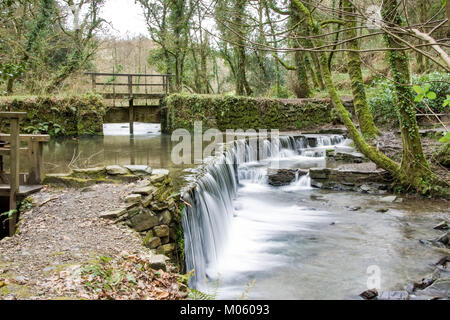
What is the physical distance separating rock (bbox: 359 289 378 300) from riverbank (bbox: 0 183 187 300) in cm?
249

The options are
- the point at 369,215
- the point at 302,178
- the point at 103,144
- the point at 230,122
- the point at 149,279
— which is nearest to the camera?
the point at 149,279

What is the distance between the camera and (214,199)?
786cm

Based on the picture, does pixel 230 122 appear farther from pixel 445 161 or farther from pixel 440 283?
pixel 440 283

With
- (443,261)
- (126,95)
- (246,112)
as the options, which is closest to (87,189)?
(443,261)

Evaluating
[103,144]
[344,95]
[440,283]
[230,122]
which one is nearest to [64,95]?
[103,144]

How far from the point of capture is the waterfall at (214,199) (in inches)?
236

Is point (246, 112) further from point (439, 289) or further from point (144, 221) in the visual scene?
point (439, 289)

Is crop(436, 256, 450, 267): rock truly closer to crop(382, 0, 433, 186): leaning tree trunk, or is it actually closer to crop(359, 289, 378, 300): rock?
crop(359, 289, 378, 300): rock

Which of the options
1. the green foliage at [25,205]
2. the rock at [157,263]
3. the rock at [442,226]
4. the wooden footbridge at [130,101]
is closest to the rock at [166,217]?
the rock at [157,263]

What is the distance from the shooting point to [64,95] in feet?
55.0

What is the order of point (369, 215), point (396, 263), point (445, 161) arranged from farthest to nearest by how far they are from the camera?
point (445, 161) < point (369, 215) < point (396, 263)

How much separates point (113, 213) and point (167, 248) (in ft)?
3.16

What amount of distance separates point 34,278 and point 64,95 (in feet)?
49.0

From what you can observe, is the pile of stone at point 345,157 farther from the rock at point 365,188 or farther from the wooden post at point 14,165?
the wooden post at point 14,165
